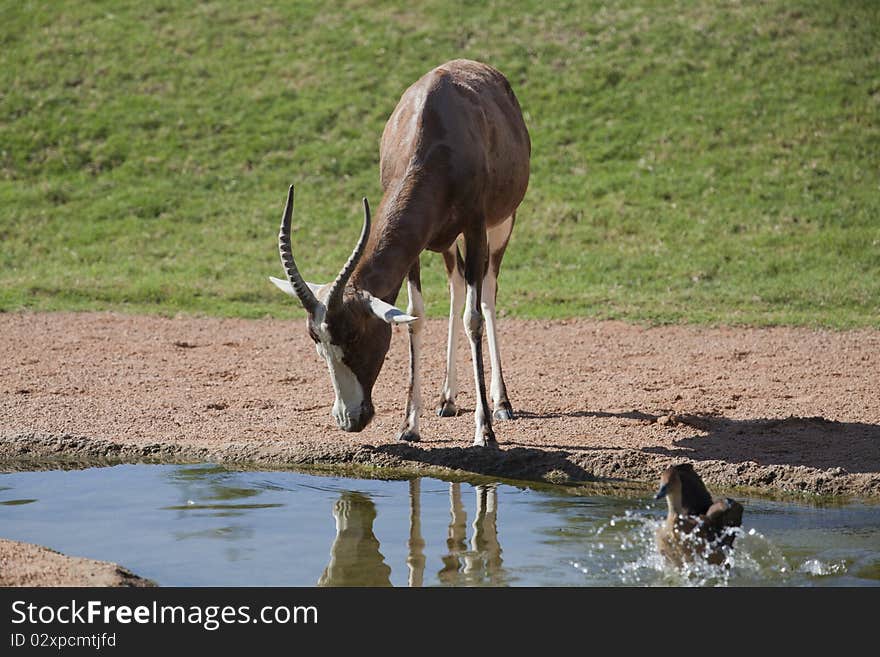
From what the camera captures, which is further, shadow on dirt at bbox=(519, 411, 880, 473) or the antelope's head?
shadow on dirt at bbox=(519, 411, 880, 473)

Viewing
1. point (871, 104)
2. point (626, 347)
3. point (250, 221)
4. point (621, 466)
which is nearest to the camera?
point (621, 466)

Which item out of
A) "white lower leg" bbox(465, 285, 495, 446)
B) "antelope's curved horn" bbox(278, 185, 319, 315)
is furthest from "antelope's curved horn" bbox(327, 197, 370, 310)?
"white lower leg" bbox(465, 285, 495, 446)

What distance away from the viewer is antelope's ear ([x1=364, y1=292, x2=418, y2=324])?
24.9 feet

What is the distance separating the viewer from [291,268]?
7.58m

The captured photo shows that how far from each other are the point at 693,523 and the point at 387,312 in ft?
7.61

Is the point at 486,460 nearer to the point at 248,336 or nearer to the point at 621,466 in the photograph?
the point at 621,466

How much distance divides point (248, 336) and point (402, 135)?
5193 mm

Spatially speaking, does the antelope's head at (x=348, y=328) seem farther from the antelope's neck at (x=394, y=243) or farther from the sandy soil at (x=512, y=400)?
the sandy soil at (x=512, y=400)

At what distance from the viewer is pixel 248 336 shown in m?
13.8

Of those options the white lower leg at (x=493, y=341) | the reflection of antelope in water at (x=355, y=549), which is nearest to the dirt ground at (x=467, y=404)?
the white lower leg at (x=493, y=341)

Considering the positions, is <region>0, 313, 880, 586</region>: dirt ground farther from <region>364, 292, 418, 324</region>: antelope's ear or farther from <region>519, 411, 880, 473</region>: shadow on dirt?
<region>364, 292, 418, 324</region>: antelope's ear
